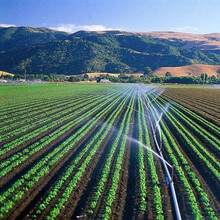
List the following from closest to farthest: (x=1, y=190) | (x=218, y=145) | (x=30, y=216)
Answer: (x=30, y=216) → (x=1, y=190) → (x=218, y=145)

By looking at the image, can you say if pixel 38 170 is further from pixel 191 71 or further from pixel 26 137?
pixel 191 71

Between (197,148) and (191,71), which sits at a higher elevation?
(191,71)

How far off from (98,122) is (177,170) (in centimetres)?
1095

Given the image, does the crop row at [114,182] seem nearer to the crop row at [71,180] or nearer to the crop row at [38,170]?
the crop row at [71,180]

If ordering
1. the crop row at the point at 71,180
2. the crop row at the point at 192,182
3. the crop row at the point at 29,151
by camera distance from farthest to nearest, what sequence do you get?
1. the crop row at the point at 29,151
2. the crop row at the point at 192,182
3. the crop row at the point at 71,180

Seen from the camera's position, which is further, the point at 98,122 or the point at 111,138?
the point at 98,122

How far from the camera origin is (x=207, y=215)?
7746 mm

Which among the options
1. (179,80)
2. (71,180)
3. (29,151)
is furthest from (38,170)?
(179,80)

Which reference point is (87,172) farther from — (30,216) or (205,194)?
(205,194)

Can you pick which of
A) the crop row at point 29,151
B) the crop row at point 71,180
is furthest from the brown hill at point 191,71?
the crop row at point 71,180

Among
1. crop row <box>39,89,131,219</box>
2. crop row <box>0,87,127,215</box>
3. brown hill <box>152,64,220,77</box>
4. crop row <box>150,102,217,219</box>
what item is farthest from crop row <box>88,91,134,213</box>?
brown hill <box>152,64,220,77</box>

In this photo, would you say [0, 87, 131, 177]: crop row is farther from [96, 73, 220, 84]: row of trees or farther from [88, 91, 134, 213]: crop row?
[96, 73, 220, 84]: row of trees

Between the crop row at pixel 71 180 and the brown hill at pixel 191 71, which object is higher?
the brown hill at pixel 191 71

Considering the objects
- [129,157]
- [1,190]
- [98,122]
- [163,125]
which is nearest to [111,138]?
[129,157]
